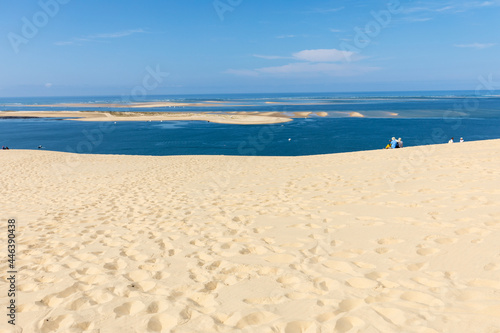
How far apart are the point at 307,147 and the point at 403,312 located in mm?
25423

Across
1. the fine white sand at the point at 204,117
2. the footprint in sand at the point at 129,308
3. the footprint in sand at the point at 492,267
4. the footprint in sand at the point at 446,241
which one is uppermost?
the fine white sand at the point at 204,117

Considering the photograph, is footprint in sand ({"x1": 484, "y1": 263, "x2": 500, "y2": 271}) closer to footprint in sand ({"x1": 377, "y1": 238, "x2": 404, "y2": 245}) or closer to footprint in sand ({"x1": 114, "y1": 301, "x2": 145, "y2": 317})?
footprint in sand ({"x1": 377, "y1": 238, "x2": 404, "y2": 245})

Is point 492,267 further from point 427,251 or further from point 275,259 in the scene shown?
point 275,259

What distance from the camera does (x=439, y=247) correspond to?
158 inches

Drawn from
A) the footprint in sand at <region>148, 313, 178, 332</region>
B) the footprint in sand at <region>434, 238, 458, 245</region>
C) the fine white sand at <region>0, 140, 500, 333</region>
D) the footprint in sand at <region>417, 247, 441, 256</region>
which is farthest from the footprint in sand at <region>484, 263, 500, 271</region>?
the footprint in sand at <region>148, 313, 178, 332</region>

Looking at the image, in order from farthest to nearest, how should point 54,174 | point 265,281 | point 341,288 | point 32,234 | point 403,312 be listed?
point 54,174 → point 32,234 → point 265,281 → point 341,288 → point 403,312

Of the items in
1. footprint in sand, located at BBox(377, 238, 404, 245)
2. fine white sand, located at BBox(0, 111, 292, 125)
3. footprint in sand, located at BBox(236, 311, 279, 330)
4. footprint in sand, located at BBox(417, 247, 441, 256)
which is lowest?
footprint in sand, located at BBox(236, 311, 279, 330)

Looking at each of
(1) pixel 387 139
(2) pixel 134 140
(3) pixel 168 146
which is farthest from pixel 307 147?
(2) pixel 134 140

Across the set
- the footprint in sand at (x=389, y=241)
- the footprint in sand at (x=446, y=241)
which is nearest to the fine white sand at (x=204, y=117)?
the footprint in sand at (x=389, y=241)

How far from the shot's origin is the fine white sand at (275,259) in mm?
2920

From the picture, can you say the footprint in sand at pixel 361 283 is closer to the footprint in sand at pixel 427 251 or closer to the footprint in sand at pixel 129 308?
the footprint in sand at pixel 427 251

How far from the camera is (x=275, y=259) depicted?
4.20m

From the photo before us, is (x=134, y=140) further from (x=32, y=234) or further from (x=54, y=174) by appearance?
(x=32, y=234)

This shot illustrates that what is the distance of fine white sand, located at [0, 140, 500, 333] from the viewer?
2920 millimetres
